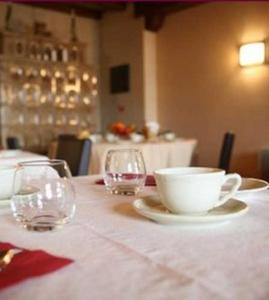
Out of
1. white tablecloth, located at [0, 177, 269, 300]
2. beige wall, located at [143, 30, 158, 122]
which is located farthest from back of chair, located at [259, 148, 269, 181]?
white tablecloth, located at [0, 177, 269, 300]

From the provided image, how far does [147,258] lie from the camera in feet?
1.64

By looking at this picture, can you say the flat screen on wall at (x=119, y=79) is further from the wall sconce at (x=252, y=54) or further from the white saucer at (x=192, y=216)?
the white saucer at (x=192, y=216)

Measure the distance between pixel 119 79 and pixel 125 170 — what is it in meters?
4.96

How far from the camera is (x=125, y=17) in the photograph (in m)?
5.73

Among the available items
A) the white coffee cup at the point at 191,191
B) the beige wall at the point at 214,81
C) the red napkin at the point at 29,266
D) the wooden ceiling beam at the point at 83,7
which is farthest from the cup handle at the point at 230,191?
the wooden ceiling beam at the point at 83,7

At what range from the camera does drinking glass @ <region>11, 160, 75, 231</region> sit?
2.25ft

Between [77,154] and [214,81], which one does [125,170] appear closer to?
[77,154]

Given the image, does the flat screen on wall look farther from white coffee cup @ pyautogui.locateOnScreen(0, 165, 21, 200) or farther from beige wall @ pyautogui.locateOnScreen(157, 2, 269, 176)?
white coffee cup @ pyautogui.locateOnScreen(0, 165, 21, 200)

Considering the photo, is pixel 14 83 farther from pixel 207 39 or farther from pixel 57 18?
pixel 207 39

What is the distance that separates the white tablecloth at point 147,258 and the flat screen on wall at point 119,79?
5068mm

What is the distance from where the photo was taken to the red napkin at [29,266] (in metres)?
0.43

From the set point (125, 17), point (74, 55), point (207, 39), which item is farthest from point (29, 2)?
point (207, 39)

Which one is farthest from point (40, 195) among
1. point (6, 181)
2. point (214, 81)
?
point (214, 81)

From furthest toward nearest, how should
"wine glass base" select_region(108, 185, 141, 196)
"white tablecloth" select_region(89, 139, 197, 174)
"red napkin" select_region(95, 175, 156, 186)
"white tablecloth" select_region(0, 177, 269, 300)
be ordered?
"white tablecloth" select_region(89, 139, 197, 174), "red napkin" select_region(95, 175, 156, 186), "wine glass base" select_region(108, 185, 141, 196), "white tablecloth" select_region(0, 177, 269, 300)
